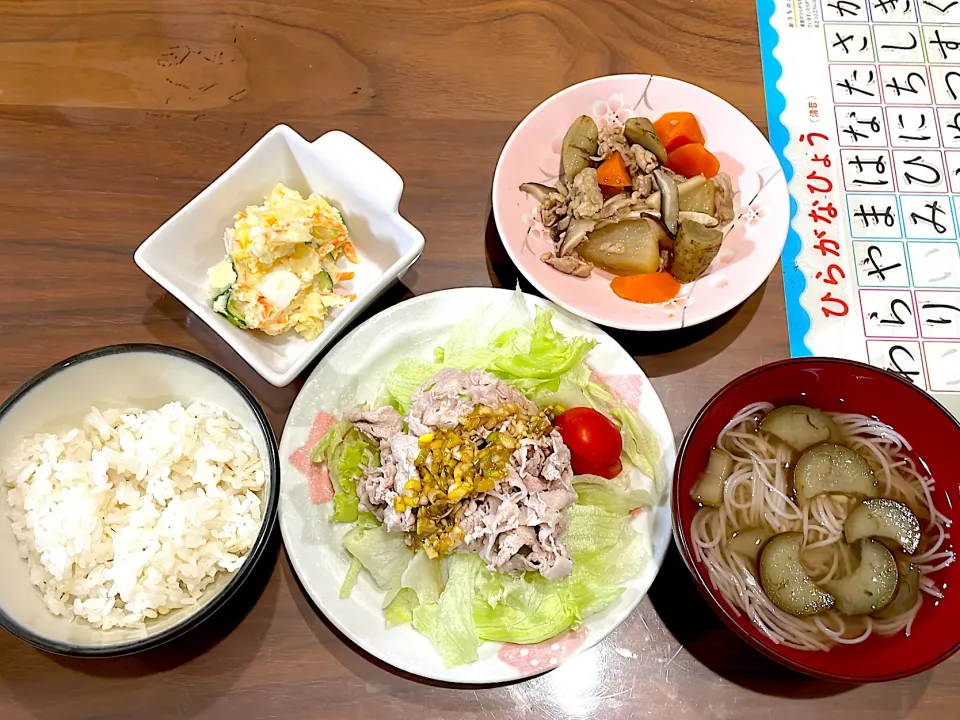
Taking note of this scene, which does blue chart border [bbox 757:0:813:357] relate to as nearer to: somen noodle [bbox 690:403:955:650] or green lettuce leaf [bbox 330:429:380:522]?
somen noodle [bbox 690:403:955:650]

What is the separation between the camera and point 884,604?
54.8 inches

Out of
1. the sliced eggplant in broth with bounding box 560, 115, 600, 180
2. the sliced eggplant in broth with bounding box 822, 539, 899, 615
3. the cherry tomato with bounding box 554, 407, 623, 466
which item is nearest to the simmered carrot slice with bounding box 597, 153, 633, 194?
the sliced eggplant in broth with bounding box 560, 115, 600, 180

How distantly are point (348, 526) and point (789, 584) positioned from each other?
923 millimetres

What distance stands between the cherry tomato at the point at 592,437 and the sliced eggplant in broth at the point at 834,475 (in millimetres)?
384

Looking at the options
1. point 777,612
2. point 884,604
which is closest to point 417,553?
point 777,612

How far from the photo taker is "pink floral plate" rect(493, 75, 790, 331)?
1.75 meters

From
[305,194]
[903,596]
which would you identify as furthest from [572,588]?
[305,194]

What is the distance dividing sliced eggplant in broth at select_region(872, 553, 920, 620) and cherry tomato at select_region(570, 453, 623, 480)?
1.88 ft

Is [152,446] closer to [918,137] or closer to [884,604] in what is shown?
[884,604]

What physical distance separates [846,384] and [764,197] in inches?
24.3

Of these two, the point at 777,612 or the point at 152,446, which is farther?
the point at 152,446

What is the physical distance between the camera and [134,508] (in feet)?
5.00

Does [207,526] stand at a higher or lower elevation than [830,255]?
lower

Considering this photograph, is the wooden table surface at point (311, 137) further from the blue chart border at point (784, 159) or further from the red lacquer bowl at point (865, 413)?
the red lacquer bowl at point (865, 413)
